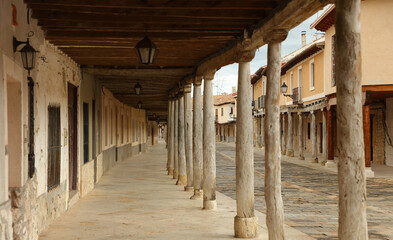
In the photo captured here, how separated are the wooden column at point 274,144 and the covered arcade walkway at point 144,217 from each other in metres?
1.25

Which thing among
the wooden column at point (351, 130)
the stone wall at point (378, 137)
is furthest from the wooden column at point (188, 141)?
the stone wall at point (378, 137)

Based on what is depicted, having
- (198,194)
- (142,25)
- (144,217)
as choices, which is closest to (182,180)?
(198,194)

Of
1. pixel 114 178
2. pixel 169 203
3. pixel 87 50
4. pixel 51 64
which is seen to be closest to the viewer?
pixel 51 64

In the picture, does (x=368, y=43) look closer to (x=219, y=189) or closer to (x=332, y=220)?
(x=219, y=189)

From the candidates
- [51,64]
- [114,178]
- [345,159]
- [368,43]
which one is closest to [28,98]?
[51,64]

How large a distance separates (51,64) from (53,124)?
104 centimetres

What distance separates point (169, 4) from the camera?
5.74 metres

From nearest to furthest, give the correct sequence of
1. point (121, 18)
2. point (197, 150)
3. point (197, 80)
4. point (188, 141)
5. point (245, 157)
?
point (121, 18)
point (245, 157)
point (197, 150)
point (197, 80)
point (188, 141)

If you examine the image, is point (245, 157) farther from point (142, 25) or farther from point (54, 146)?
point (54, 146)

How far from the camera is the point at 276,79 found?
18.9ft

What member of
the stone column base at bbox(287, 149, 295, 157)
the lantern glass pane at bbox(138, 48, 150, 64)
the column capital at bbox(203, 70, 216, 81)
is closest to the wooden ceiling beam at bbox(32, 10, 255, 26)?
the lantern glass pane at bbox(138, 48, 150, 64)

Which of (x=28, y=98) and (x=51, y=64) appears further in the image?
(x=51, y=64)

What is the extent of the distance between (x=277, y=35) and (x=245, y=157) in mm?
2092

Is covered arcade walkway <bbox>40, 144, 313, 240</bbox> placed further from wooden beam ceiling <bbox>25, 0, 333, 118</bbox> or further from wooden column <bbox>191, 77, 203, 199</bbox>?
wooden beam ceiling <bbox>25, 0, 333, 118</bbox>
